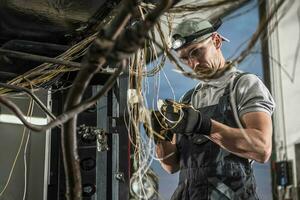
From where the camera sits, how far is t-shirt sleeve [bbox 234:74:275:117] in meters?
1.50

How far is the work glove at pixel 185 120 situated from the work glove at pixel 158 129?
0.07m

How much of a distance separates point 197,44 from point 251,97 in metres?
0.36

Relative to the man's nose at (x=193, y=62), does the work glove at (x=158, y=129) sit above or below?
below

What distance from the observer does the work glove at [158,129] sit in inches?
62.6

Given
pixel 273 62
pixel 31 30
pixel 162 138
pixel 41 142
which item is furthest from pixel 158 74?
pixel 41 142

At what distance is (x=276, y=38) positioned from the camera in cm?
167

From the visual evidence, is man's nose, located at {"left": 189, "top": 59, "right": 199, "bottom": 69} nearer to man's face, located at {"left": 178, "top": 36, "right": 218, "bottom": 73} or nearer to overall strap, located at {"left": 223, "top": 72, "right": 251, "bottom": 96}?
man's face, located at {"left": 178, "top": 36, "right": 218, "bottom": 73}

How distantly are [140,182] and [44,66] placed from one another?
3.14ft

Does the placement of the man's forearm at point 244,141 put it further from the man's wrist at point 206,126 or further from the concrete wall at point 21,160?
the concrete wall at point 21,160

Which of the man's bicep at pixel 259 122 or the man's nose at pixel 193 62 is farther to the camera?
the man's nose at pixel 193 62

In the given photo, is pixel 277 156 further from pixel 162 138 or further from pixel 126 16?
pixel 126 16

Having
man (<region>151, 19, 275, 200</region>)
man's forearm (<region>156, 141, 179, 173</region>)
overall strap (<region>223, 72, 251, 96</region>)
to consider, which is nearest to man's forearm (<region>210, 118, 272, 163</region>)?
man (<region>151, 19, 275, 200</region>)

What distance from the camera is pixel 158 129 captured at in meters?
1.66

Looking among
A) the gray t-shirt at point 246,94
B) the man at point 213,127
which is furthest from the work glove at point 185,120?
the gray t-shirt at point 246,94
